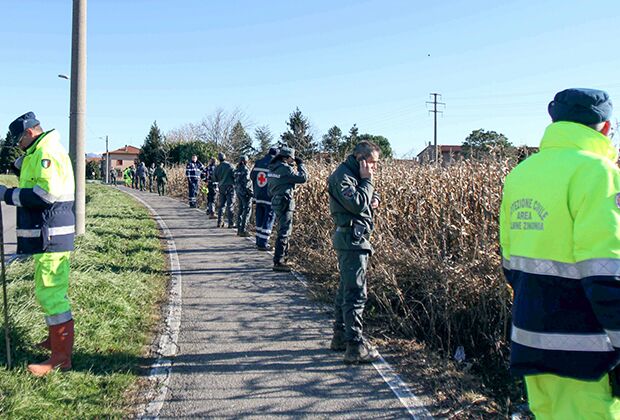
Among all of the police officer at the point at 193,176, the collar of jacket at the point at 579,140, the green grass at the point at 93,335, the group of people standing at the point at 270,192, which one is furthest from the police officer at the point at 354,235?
the police officer at the point at 193,176

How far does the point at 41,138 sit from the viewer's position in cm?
498

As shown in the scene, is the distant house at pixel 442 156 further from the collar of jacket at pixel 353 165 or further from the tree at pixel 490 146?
the collar of jacket at pixel 353 165

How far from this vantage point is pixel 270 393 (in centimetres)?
466

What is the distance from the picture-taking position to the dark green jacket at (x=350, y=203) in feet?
16.8

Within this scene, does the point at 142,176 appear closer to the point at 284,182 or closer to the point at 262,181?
the point at 262,181

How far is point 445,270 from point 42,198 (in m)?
4.40

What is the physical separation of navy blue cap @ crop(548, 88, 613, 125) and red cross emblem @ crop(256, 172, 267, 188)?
845 cm

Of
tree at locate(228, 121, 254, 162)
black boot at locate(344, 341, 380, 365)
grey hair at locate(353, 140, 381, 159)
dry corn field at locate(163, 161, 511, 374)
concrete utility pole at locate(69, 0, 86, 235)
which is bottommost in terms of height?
black boot at locate(344, 341, 380, 365)

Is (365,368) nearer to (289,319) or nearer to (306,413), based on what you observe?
(306,413)

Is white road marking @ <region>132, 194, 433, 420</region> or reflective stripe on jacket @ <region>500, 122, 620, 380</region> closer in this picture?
reflective stripe on jacket @ <region>500, 122, 620, 380</region>

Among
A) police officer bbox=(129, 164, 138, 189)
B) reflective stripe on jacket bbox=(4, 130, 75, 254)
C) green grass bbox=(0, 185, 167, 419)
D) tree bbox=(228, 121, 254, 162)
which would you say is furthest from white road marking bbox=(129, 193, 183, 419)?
tree bbox=(228, 121, 254, 162)

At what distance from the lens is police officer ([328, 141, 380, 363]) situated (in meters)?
5.20

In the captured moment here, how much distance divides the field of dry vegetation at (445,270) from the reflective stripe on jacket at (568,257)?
3.24 meters

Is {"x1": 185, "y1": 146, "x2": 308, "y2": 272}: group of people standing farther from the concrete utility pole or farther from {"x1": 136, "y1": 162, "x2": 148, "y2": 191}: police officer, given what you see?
{"x1": 136, "y1": 162, "x2": 148, "y2": 191}: police officer
